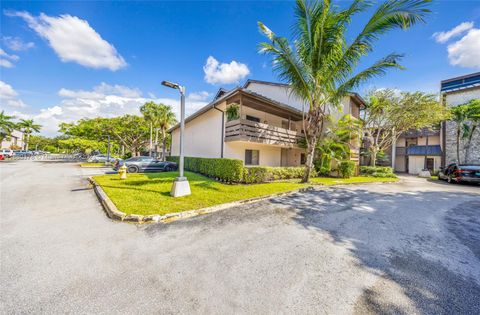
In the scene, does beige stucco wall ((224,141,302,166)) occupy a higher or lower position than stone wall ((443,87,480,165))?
lower

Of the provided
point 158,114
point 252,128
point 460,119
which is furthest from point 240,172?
point 460,119

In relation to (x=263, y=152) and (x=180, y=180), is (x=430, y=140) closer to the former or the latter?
(x=263, y=152)

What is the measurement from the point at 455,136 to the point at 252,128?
27036 millimetres


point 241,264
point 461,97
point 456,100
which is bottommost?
point 241,264

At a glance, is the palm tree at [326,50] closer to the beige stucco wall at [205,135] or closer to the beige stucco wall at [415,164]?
the beige stucco wall at [205,135]

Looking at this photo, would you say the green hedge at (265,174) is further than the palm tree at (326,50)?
Yes

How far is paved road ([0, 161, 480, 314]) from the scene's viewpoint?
2219 millimetres

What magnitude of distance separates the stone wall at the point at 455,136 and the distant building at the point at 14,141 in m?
85.5

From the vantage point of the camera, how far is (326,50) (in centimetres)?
911

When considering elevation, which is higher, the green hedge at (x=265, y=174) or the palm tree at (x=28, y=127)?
the palm tree at (x=28, y=127)

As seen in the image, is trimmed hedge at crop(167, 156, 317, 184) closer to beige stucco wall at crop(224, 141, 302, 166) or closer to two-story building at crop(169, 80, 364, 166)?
two-story building at crop(169, 80, 364, 166)

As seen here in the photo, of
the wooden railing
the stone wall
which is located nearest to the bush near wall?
the stone wall

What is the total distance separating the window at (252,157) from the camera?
48.2 feet

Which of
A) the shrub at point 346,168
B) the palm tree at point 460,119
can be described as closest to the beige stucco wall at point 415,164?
the palm tree at point 460,119
